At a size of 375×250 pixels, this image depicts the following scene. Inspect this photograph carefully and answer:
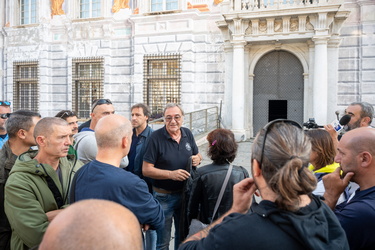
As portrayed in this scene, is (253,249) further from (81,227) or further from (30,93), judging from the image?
(30,93)

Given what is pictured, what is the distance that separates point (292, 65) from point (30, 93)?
43.7ft

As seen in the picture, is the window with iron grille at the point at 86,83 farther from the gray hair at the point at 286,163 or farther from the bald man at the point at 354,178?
the gray hair at the point at 286,163

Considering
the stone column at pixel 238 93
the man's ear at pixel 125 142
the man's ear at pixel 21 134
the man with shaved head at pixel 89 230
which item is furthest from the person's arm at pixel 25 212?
the stone column at pixel 238 93

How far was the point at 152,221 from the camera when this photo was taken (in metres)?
2.21

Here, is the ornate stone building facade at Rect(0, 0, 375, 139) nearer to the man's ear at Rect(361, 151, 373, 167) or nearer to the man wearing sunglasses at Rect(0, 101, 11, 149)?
the man wearing sunglasses at Rect(0, 101, 11, 149)

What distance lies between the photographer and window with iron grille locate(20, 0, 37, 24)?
52.3 feet

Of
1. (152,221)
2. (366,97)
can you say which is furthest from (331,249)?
(366,97)

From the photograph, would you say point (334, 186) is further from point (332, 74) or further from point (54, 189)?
point (332, 74)

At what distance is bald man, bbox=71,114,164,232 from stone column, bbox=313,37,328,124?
1030cm

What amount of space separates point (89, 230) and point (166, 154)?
109 inches

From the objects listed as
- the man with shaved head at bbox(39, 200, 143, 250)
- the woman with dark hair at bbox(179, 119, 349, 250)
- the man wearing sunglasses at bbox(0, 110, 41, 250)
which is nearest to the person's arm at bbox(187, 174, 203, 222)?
the woman with dark hair at bbox(179, 119, 349, 250)

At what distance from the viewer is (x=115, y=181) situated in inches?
81.4

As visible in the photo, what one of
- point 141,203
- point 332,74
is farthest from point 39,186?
point 332,74

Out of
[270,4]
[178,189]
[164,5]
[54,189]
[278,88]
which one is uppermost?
[164,5]
